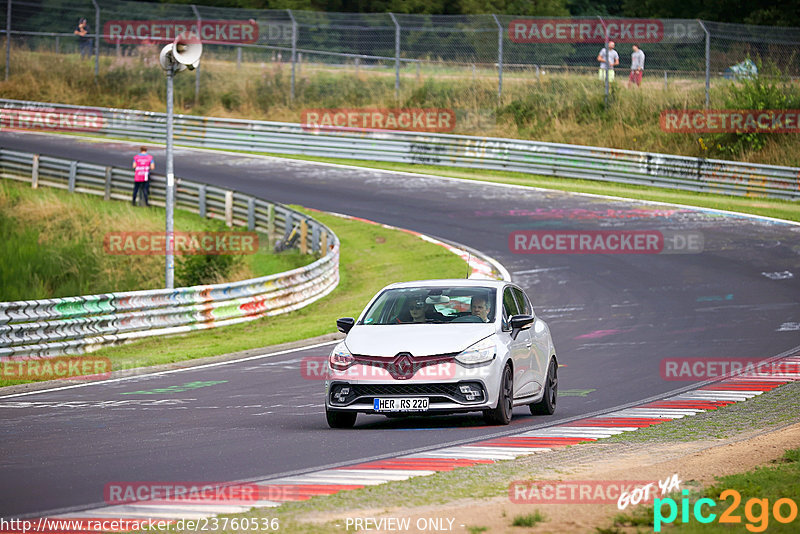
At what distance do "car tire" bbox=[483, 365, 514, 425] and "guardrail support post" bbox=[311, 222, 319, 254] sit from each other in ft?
60.6

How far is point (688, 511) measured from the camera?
6.89 metres

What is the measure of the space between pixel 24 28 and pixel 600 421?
4485 centimetres

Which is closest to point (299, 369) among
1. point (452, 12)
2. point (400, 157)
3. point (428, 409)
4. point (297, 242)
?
point (428, 409)

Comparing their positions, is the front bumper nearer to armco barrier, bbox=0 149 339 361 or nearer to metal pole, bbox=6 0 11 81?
armco barrier, bbox=0 149 339 361

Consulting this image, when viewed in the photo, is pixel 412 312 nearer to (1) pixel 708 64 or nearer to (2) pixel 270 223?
(2) pixel 270 223

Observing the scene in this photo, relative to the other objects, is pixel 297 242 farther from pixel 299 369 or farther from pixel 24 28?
pixel 24 28

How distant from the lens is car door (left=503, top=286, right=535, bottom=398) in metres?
11.7

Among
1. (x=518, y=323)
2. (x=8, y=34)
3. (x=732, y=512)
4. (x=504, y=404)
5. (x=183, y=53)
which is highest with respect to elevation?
(x=183, y=53)

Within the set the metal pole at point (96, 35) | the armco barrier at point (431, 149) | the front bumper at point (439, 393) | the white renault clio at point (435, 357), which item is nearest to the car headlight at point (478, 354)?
the white renault clio at point (435, 357)

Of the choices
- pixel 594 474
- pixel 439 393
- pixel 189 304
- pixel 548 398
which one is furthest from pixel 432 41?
pixel 594 474

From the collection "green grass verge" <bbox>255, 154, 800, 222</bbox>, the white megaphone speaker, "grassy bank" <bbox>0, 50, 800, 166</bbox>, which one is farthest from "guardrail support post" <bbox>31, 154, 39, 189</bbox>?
the white megaphone speaker

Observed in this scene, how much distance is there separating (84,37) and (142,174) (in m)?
16.5

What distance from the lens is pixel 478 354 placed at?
11.1 metres

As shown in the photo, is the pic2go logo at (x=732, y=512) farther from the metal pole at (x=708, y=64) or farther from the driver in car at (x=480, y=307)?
the metal pole at (x=708, y=64)
